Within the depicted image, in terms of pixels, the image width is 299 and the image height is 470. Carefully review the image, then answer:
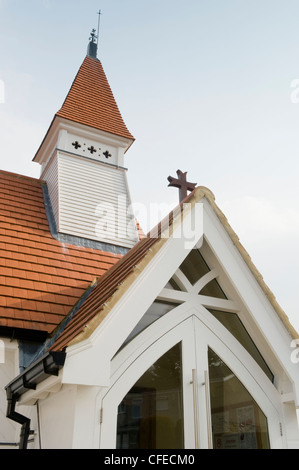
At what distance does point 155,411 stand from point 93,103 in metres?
11.3

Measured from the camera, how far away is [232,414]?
479 cm

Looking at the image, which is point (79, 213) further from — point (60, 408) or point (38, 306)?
point (60, 408)

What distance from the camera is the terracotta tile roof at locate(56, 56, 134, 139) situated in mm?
12617

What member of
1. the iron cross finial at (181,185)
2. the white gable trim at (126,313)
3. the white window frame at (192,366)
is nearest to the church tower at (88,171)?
the iron cross finial at (181,185)

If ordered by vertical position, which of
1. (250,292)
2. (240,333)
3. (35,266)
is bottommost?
(240,333)

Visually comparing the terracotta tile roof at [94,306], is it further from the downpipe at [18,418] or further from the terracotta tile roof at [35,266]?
the terracotta tile roof at [35,266]

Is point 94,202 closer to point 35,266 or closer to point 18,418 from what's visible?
point 35,266

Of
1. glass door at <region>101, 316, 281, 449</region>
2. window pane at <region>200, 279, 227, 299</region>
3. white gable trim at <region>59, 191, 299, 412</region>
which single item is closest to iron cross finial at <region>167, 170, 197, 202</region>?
white gable trim at <region>59, 191, 299, 412</region>

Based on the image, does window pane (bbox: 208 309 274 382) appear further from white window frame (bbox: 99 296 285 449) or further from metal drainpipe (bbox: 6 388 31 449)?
metal drainpipe (bbox: 6 388 31 449)

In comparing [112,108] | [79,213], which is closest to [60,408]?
[79,213]

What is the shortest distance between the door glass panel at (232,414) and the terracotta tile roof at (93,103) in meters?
9.33

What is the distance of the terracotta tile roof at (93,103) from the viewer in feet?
41.4

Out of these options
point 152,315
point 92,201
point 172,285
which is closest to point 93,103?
point 92,201
